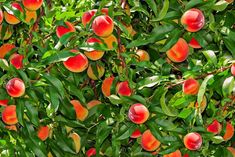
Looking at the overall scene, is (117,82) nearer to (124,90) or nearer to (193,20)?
(124,90)

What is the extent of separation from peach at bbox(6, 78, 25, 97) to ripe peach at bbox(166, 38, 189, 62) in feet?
1.65

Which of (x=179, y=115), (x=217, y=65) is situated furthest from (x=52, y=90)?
(x=217, y=65)

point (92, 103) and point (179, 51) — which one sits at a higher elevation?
point (179, 51)

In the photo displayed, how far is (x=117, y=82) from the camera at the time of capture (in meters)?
1.98

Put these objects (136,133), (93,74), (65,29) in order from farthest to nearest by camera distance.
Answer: (93,74), (136,133), (65,29)

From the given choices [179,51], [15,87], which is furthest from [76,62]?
[179,51]

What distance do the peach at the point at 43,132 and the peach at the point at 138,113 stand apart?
1.06 feet

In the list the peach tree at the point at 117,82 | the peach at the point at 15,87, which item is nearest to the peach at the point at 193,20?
the peach tree at the point at 117,82

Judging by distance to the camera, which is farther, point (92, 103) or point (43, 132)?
point (92, 103)

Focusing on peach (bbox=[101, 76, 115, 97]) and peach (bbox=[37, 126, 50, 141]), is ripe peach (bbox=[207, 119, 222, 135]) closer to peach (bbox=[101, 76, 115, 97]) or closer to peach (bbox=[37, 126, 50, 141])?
peach (bbox=[101, 76, 115, 97])

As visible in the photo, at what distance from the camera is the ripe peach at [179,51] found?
190 centimetres

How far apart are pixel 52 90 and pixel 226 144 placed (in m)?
0.73

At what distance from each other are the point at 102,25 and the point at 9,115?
434mm

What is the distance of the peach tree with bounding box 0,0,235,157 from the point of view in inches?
69.8
